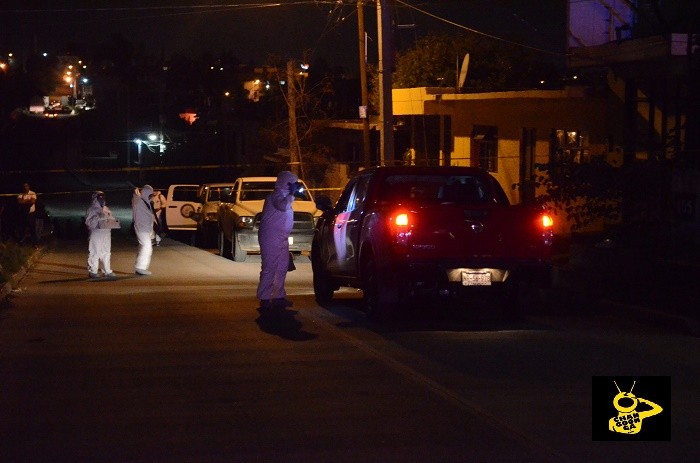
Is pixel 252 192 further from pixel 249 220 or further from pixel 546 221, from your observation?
pixel 546 221

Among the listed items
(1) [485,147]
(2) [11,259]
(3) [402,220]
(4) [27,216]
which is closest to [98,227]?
(2) [11,259]

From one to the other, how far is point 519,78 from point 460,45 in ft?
8.77

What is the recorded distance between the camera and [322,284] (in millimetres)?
15586

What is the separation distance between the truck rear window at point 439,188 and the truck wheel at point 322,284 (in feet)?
6.40

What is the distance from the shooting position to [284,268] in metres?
14.8

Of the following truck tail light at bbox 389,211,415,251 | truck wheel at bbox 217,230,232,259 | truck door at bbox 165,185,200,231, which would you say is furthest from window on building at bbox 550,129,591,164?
truck tail light at bbox 389,211,415,251

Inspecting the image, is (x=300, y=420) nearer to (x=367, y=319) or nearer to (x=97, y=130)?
(x=367, y=319)

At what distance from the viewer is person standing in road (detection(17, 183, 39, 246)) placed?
30516mm

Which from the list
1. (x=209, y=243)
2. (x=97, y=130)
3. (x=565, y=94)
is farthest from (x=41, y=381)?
(x=97, y=130)

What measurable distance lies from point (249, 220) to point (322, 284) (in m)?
8.82

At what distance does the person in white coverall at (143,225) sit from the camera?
21391mm

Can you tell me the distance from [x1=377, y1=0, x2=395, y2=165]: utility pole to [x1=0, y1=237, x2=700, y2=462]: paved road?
10491 millimetres

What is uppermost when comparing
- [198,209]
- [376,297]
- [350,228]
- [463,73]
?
[463,73]

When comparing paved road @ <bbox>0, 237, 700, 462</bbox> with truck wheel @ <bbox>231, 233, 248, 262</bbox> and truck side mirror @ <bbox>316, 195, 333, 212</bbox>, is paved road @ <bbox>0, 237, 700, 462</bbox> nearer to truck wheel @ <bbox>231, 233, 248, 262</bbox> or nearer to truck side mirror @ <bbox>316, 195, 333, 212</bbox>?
truck side mirror @ <bbox>316, 195, 333, 212</bbox>
